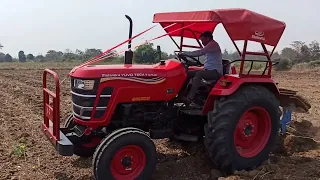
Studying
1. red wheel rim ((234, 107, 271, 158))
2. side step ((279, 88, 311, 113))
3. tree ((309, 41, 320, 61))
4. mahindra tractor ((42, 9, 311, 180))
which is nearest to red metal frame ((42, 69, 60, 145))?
mahindra tractor ((42, 9, 311, 180))

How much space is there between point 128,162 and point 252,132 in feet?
6.32

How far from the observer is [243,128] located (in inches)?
235

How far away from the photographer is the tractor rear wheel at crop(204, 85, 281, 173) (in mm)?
5508

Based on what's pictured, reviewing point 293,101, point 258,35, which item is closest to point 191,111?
point 258,35

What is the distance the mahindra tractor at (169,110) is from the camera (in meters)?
5.29

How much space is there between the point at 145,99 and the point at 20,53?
6311 cm

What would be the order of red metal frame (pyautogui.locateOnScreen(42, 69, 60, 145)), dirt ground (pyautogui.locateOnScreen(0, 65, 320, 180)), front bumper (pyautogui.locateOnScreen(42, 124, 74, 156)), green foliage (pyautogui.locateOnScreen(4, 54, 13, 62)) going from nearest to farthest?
front bumper (pyautogui.locateOnScreen(42, 124, 74, 156)) → red metal frame (pyautogui.locateOnScreen(42, 69, 60, 145)) → dirt ground (pyautogui.locateOnScreen(0, 65, 320, 180)) → green foliage (pyautogui.locateOnScreen(4, 54, 13, 62))

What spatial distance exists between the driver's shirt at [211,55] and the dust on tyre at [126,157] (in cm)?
146

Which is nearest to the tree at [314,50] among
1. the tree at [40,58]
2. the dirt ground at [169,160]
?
the dirt ground at [169,160]

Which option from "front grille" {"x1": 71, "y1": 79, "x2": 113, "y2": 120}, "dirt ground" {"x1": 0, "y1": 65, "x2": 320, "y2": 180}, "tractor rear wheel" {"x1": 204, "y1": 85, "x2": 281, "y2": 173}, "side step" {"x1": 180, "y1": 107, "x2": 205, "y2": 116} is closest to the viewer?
"front grille" {"x1": 71, "y1": 79, "x2": 113, "y2": 120}

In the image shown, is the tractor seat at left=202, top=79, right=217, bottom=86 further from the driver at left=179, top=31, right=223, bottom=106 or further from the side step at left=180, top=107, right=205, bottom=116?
the side step at left=180, top=107, right=205, bottom=116

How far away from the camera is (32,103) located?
11383 millimetres

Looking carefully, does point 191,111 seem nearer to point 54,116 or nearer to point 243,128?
point 243,128

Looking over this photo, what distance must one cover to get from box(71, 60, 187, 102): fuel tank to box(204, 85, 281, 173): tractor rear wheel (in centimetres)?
67
